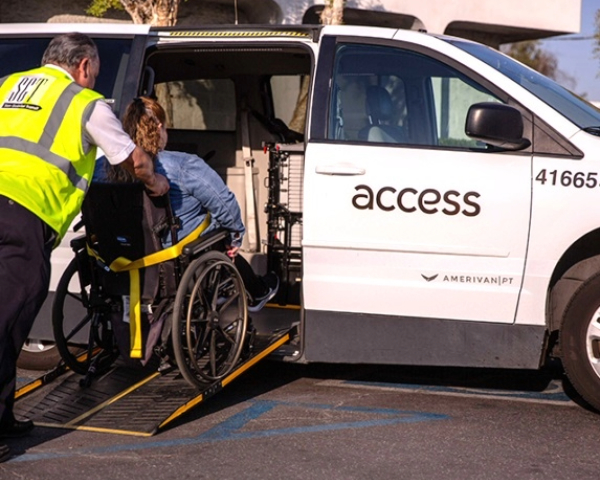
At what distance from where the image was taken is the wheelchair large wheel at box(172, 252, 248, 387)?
5.20 m

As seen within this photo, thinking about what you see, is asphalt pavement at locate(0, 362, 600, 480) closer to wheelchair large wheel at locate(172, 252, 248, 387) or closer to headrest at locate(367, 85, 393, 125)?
wheelchair large wheel at locate(172, 252, 248, 387)

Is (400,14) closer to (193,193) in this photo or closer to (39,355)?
(39,355)

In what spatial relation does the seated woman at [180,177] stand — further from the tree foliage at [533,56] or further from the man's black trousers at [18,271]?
the tree foliage at [533,56]

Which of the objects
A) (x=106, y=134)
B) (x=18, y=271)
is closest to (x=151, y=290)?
(x=18, y=271)

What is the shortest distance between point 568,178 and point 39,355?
3.17 meters

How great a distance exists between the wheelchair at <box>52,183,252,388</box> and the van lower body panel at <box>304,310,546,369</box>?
Answer: 43 centimetres

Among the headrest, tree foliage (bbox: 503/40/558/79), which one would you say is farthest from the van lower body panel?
tree foliage (bbox: 503/40/558/79)

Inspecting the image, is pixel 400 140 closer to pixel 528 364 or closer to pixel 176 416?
pixel 528 364

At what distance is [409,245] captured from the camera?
17.8 ft

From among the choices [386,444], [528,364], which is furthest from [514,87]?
[386,444]

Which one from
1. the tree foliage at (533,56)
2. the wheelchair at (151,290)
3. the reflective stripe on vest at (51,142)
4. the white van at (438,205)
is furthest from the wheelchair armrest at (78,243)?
the tree foliage at (533,56)

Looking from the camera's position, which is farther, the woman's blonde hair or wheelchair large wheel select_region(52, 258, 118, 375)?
wheelchair large wheel select_region(52, 258, 118, 375)

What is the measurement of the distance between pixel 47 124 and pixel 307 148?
1448 mm

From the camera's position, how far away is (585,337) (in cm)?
529
